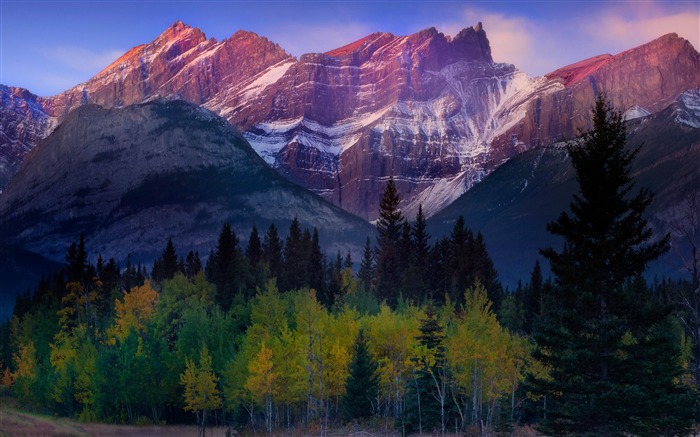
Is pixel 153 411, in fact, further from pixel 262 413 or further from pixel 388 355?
pixel 388 355

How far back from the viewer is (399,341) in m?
76.5

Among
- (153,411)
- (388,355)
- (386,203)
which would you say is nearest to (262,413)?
(153,411)

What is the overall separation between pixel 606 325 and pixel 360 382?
3624 centimetres

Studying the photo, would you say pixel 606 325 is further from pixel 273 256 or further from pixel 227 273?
pixel 273 256

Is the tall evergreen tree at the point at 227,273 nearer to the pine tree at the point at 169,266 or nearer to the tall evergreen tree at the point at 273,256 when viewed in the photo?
the tall evergreen tree at the point at 273,256

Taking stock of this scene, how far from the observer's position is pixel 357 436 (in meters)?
70.1

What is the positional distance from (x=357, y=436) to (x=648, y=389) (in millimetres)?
33059

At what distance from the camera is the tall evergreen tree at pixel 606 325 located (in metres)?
41.5

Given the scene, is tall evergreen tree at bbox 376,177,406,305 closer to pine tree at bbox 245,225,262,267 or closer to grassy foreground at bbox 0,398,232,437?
pine tree at bbox 245,225,262,267

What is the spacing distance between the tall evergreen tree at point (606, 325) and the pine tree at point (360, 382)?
104 ft

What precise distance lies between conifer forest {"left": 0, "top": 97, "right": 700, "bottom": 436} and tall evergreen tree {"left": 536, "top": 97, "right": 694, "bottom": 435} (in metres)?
0.08

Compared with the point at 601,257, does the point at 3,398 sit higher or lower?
lower

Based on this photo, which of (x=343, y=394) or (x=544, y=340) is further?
(x=343, y=394)

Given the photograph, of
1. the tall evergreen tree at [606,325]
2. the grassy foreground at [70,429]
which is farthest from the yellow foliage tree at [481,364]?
the grassy foreground at [70,429]
